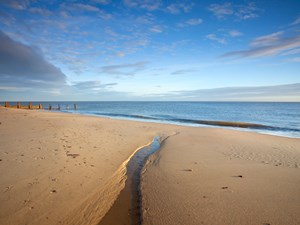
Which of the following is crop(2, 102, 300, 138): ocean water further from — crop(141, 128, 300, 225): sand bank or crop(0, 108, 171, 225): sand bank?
crop(0, 108, 171, 225): sand bank

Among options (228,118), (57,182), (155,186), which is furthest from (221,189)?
(228,118)

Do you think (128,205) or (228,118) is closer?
(128,205)

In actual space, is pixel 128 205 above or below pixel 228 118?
above

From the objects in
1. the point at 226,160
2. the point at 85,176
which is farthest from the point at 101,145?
the point at 226,160

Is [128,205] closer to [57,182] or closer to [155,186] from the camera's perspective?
[155,186]

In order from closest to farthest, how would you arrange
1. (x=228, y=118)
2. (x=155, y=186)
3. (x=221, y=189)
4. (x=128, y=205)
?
(x=128, y=205) → (x=221, y=189) → (x=155, y=186) → (x=228, y=118)

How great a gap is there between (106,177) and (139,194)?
5.15ft

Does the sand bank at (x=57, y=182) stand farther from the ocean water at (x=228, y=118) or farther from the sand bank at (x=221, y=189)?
the ocean water at (x=228, y=118)

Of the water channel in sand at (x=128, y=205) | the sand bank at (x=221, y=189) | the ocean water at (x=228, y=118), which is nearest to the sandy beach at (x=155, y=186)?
the sand bank at (x=221, y=189)

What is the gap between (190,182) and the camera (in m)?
5.65

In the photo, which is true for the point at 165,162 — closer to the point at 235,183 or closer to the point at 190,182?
the point at 190,182

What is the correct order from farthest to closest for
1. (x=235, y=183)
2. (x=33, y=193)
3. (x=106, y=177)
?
(x=106, y=177) < (x=235, y=183) < (x=33, y=193)

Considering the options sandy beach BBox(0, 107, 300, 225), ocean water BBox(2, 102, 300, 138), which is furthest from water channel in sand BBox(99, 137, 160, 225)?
ocean water BBox(2, 102, 300, 138)

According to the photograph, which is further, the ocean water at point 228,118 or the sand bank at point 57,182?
the ocean water at point 228,118
